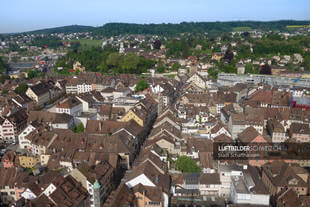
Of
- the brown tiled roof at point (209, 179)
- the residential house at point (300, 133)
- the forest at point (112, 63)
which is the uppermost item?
the forest at point (112, 63)

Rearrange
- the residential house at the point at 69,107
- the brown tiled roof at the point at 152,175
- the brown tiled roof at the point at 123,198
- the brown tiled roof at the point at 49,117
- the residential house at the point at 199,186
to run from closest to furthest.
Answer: the brown tiled roof at the point at 123,198
the brown tiled roof at the point at 152,175
the residential house at the point at 199,186
the brown tiled roof at the point at 49,117
the residential house at the point at 69,107

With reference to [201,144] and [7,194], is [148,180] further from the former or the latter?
[7,194]

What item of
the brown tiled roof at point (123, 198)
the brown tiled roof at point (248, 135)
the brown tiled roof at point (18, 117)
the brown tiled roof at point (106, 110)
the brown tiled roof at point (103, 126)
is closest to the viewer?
the brown tiled roof at point (123, 198)

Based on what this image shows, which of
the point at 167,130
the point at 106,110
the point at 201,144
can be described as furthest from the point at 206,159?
the point at 106,110

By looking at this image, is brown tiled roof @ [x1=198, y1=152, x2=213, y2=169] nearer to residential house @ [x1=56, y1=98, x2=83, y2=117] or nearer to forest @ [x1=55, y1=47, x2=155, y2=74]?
residential house @ [x1=56, y1=98, x2=83, y2=117]

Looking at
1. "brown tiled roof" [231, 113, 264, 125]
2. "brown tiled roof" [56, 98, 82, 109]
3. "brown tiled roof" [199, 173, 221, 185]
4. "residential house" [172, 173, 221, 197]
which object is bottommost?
"residential house" [172, 173, 221, 197]

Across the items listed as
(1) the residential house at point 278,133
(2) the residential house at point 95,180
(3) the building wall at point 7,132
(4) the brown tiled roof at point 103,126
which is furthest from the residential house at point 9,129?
(1) the residential house at point 278,133

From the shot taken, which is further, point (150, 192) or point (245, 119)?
point (245, 119)

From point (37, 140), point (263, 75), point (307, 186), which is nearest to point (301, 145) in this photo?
point (307, 186)

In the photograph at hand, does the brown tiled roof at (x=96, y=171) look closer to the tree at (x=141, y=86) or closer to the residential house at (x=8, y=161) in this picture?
the residential house at (x=8, y=161)

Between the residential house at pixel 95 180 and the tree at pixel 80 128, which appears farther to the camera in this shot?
the tree at pixel 80 128

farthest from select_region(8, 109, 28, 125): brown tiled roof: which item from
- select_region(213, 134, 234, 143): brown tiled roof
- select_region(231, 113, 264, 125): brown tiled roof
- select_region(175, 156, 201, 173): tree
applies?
select_region(231, 113, 264, 125): brown tiled roof

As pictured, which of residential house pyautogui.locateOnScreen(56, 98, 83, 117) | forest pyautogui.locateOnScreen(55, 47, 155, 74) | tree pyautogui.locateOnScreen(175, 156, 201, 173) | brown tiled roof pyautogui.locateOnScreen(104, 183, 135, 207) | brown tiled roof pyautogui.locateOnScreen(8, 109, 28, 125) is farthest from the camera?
forest pyautogui.locateOnScreen(55, 47, 155, 74)
